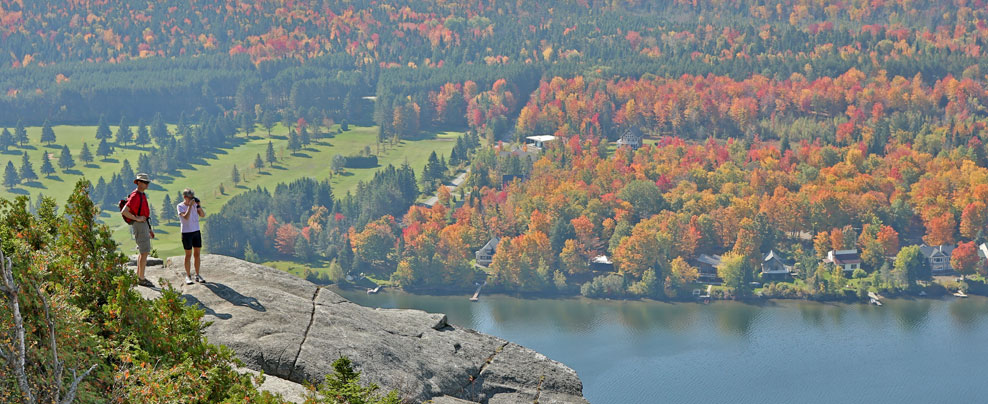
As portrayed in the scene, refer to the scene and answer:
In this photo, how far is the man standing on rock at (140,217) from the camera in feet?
74.8

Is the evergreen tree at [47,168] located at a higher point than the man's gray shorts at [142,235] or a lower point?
lower

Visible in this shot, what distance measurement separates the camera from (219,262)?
26.9 metres

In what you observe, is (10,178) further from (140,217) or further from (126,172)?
(140,217)

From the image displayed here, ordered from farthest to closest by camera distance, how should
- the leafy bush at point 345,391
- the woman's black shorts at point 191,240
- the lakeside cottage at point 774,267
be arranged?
the lakeside cottage at point 774,267, the woman's black shorts at point 191,240, the leafy bush at point 345,391

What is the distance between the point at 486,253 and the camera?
484 feet

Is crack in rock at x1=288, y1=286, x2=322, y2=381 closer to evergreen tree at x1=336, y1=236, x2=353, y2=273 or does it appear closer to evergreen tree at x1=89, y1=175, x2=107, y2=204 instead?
evergreen tree at x1=336, y1=236, x2=353, y2=273

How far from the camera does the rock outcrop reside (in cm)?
2209

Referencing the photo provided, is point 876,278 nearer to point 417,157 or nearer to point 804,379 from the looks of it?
point 804,379

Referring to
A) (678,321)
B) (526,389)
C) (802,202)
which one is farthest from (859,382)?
(526,389)

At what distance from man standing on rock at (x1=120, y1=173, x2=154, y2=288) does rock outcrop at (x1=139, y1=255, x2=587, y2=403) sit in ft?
3.31

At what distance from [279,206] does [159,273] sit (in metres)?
143

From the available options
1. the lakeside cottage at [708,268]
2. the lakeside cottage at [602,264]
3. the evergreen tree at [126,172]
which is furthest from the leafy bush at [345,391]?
the evergreen tree at [126,172]

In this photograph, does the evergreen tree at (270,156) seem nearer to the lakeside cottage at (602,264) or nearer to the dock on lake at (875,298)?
the lakeside cottage at (602,264)

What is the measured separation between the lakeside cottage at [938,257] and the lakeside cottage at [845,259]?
8234 millimetres
